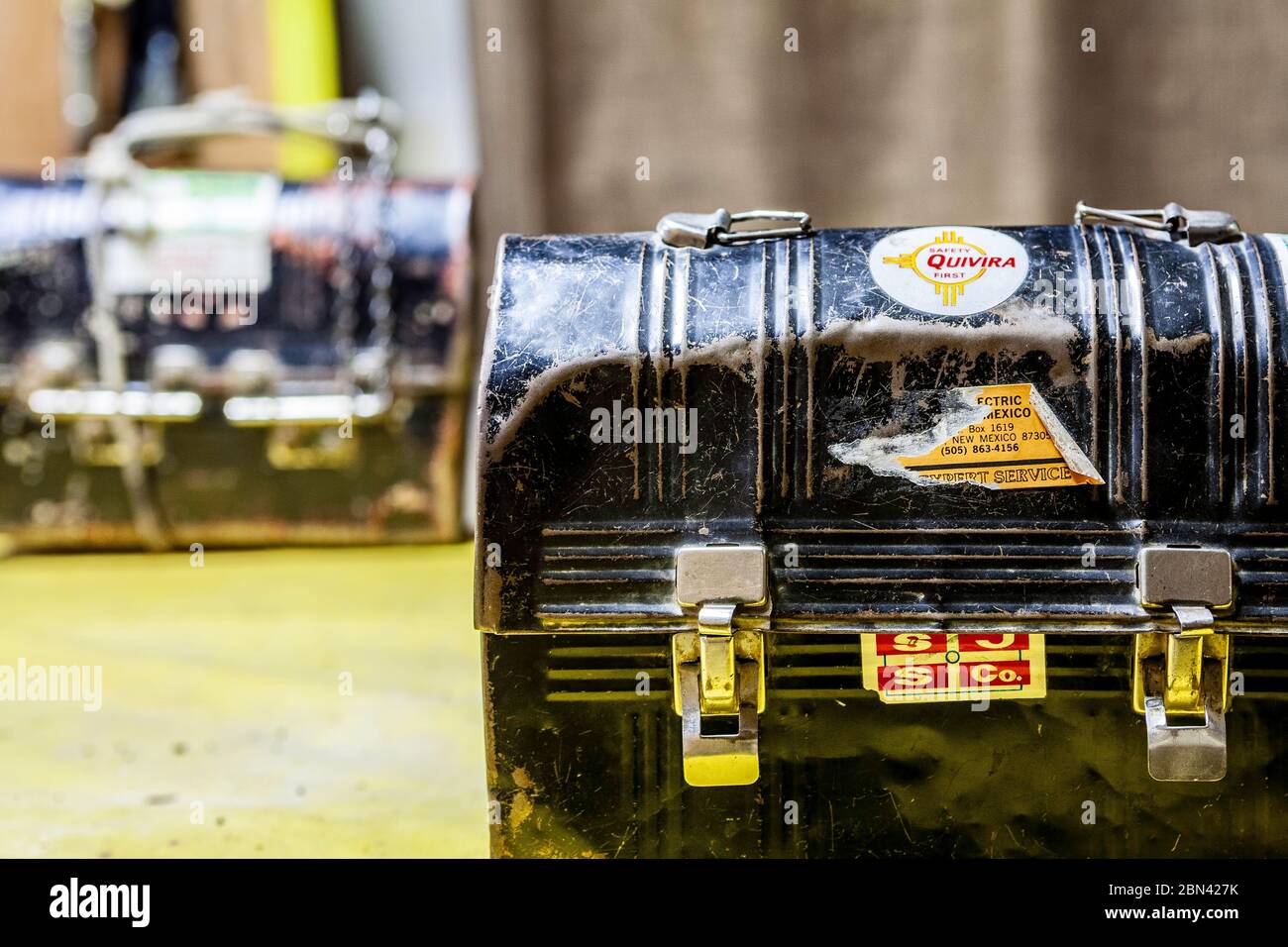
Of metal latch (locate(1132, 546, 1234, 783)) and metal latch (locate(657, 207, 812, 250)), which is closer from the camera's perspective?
metal latch (locate(1132, 546, 1234, 783))

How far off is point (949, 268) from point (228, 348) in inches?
50.0

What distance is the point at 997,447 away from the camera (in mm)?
922

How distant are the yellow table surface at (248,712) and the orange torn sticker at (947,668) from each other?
433mm

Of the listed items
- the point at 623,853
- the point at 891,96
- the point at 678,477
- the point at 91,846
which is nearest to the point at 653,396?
the point at 678,477

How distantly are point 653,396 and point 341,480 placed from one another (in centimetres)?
111

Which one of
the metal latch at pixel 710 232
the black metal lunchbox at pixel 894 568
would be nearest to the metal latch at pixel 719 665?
the black metal lunchbox at pixel 894 568

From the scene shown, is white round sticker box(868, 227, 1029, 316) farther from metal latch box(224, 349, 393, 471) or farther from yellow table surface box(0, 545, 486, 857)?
metal latch box(224, 349, 393, 471)

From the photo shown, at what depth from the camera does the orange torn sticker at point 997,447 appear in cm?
92

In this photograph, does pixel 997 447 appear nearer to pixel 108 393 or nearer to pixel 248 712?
pixel 248 712

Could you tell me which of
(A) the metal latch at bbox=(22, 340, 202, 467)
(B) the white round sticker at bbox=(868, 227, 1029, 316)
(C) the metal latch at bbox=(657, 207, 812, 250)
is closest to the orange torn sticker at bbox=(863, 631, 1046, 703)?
(B) the white round sticker at bbox=(868, 227, 1029, 316)

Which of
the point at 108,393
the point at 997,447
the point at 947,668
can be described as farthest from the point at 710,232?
the point at 108,393

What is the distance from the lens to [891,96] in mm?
1997

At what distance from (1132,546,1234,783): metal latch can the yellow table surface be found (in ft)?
2.02

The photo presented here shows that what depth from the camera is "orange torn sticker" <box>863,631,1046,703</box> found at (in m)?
0.93
